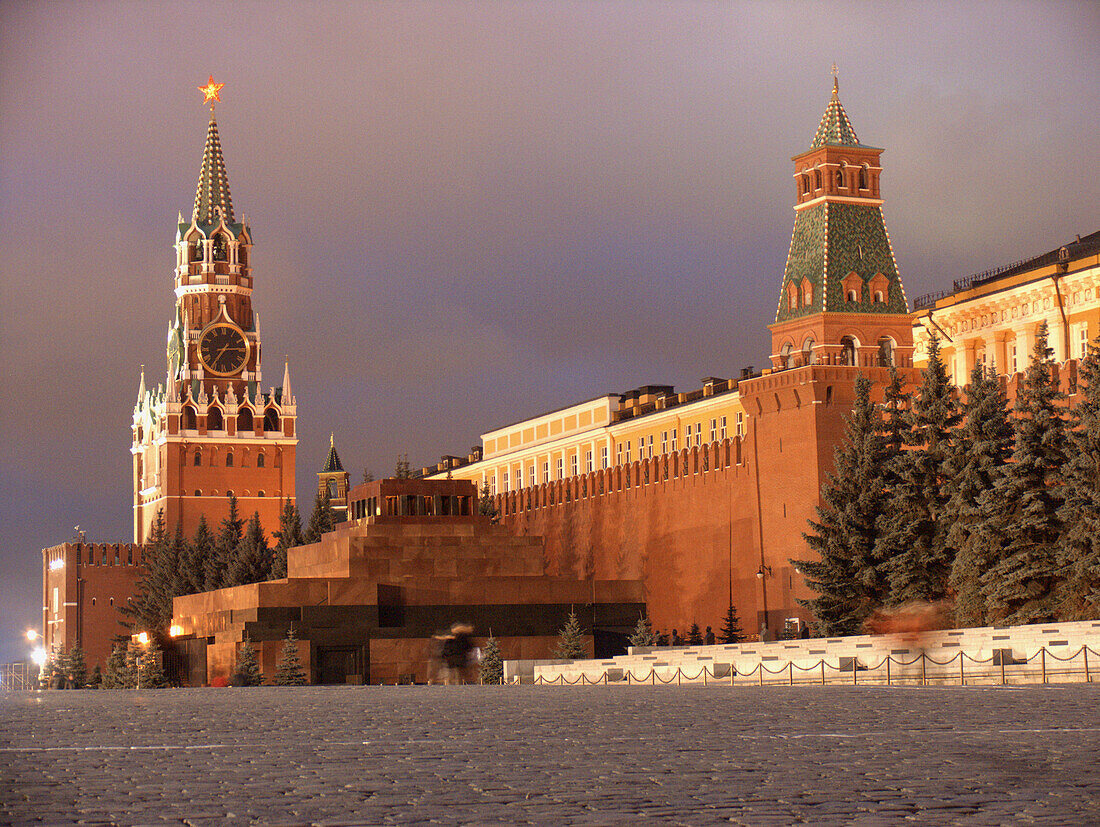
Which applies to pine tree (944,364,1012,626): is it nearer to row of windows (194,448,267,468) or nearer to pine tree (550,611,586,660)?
pine tree (550,611,586,660)

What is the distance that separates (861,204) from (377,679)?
18389 millimetres

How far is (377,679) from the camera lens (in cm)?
4734

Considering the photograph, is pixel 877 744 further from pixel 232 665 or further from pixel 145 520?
pixel 145 520

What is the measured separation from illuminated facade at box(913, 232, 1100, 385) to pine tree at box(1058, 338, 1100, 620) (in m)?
12.8

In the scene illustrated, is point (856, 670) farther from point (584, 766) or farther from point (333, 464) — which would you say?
point (333, 464)

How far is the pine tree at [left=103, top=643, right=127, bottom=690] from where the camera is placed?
50.9m

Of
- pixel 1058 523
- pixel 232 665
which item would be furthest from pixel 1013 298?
pixel 232 665

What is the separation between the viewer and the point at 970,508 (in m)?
33.9

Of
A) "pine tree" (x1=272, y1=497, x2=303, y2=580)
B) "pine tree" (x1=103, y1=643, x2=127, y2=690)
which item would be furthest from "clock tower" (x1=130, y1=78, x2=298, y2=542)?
"pine tree" (x1=103, y1=643, x2=127, y2=690)

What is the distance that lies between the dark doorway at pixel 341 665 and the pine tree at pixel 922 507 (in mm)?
16563

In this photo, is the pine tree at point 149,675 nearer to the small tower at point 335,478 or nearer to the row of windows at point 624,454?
the row of windows at point 624,454

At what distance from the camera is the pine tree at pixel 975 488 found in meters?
33.2

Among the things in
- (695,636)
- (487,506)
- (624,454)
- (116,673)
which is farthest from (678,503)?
(116,673)

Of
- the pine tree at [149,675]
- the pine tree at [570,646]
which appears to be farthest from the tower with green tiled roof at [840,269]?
the pine tree at [149,675]
